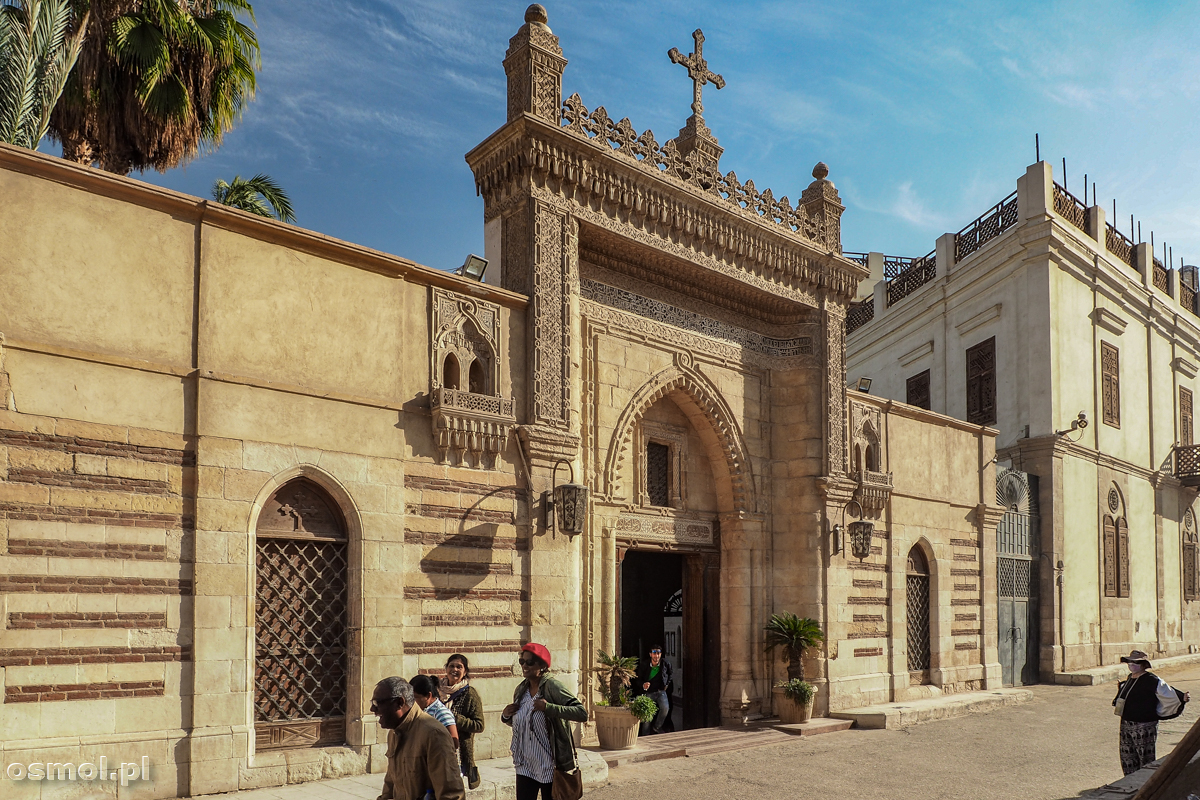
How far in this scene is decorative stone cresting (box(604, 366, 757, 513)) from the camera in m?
11.5

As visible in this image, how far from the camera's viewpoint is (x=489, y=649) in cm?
932

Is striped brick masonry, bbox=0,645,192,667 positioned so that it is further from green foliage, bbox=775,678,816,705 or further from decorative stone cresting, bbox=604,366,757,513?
green foliage, bbox=775,678,816,705

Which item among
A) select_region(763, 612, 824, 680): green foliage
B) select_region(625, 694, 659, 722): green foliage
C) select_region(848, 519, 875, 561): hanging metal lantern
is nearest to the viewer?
select_region(625, 694, 659, 722): green foliage

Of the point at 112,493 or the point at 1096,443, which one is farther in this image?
the point at 1096,443

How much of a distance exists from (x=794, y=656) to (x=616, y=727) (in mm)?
3422

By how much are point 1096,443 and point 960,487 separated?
6.25 meters

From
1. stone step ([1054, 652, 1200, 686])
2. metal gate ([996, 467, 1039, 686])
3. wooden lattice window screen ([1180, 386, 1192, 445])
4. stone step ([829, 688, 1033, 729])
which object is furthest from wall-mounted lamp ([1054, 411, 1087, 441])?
wooden lattice window screen ([1180, 386, 1192, 445])

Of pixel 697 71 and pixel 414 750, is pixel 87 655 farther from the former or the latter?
pixel 697 71

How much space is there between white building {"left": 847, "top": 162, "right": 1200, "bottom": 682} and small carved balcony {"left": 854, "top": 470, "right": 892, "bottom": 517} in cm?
495

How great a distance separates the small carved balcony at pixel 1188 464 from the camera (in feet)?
78.9

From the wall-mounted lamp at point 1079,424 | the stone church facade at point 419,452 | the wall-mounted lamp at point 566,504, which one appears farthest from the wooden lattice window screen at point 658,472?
the wall-mounted lamp at point 1079,424

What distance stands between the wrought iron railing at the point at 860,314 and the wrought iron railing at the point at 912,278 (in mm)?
865

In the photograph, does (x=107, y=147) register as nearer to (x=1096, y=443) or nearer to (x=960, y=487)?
(x=960, y=487)

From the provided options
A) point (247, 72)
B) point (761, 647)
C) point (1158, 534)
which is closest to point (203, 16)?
point (247, 72)
